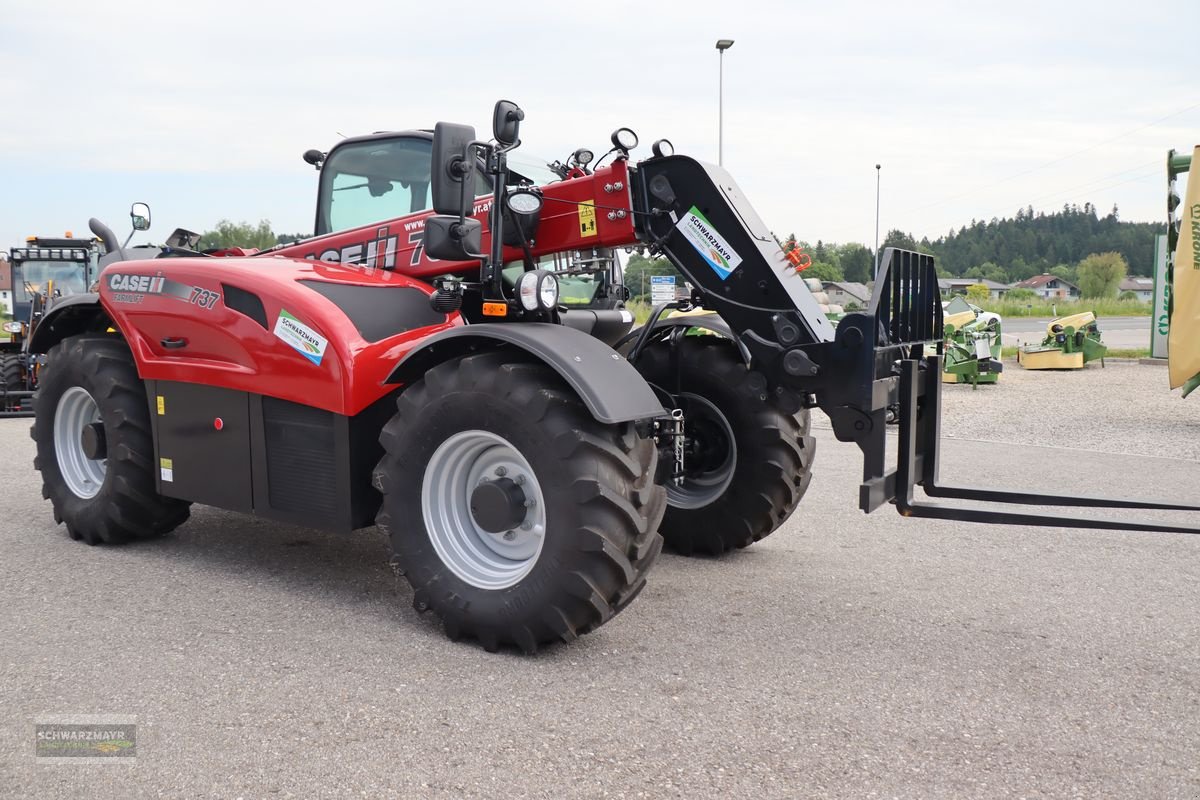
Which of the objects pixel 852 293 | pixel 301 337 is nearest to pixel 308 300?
pixel 301 337

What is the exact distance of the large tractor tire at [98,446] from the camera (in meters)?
5.57

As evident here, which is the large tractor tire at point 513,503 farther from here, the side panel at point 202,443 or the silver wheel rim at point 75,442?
the silver wheel rim at point 75,442

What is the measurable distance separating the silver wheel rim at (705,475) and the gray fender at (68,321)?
3516 millimetres

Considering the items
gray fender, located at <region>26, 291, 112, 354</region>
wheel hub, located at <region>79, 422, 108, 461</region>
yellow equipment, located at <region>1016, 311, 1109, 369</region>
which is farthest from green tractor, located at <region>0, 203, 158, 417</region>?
yellow equipment, located at <region>1016, 311, 1109, 369</region>

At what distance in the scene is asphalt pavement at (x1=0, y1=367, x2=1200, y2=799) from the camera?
9.96 ft

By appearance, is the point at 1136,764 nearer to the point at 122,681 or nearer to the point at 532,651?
the point at 532,651

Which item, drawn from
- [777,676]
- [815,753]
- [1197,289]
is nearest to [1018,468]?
[1197,289]

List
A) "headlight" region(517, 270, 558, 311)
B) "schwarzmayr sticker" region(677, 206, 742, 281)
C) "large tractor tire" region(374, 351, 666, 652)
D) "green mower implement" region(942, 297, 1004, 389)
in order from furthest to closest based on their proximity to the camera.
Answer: "green mower implement" region(942, 297, 1004, 389) → "schwarzmayr sticker" region(677, 206, 742, 281) → "headlight" region(517, 270, 558, 311) → "large tractor tire" region(374, 351, 666, 652)

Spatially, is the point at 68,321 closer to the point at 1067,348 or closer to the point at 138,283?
the point at 138,283

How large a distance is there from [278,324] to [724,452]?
2472 millimetres

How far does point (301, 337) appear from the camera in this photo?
456cm

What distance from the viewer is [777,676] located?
383 centimetres

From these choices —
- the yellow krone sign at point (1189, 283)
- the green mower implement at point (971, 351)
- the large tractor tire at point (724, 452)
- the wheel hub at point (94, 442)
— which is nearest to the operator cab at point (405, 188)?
the large tractor tire at point (724, 452)

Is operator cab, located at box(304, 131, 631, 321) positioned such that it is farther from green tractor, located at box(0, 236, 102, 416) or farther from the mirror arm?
green tractor, located at box(0, 236, 102, 416)
